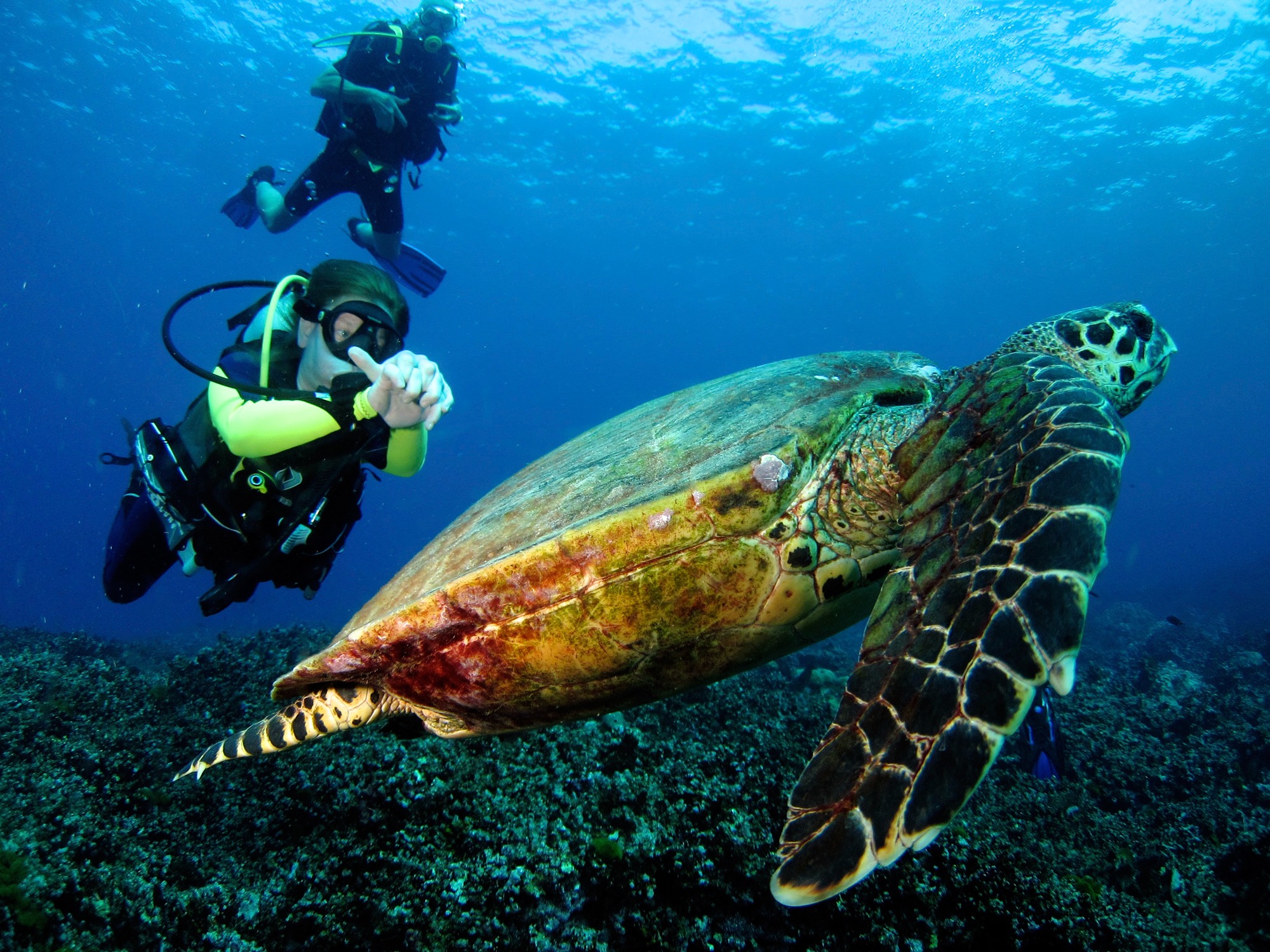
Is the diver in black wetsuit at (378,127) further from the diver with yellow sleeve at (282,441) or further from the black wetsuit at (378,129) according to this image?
the diver with yellow sleeve at (282,441)

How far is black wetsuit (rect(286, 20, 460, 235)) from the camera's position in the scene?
751 cm

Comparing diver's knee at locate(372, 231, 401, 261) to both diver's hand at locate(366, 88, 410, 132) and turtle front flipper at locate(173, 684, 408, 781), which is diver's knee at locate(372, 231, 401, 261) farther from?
turtle front flipper at locate(173, 684, 408, 781)

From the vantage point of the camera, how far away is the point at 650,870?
215cm

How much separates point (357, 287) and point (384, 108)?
5907 millimetres

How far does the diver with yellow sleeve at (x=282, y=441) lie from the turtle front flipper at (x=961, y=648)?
71.9 inches

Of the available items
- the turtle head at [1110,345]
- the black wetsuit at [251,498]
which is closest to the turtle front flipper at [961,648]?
the turtle head at [1110,345]

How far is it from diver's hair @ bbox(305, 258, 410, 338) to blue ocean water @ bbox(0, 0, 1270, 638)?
927 inches

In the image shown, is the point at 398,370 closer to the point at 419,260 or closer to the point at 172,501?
the point at 172,501

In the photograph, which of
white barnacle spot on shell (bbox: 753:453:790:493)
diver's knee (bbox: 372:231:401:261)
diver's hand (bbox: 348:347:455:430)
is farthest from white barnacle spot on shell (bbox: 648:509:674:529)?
diver's knee (bbox: 372:231:401:261)

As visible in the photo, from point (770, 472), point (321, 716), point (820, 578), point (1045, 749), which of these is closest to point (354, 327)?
point (321, 716)

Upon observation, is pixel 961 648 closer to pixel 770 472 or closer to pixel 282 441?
pixel 770 472

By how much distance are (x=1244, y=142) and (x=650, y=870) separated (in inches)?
1759

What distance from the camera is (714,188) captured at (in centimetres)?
3638

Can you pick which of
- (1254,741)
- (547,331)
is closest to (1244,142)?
(1254,741)
